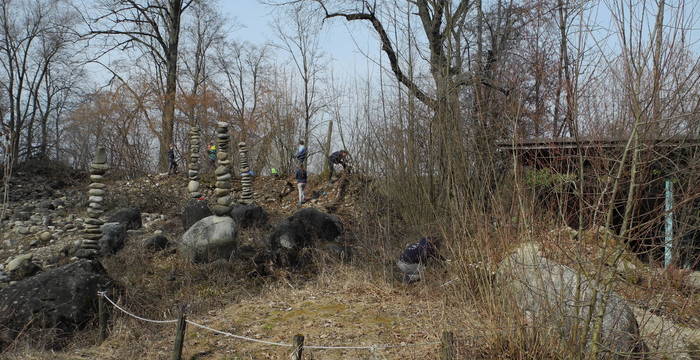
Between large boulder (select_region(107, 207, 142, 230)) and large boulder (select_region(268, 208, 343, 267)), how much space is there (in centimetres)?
376

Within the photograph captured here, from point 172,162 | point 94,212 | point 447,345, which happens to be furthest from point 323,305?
point 172,162

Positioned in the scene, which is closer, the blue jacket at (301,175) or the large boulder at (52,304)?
the large boulder at (52,304)

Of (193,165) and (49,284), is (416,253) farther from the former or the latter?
(193,165)

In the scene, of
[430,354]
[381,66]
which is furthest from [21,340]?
[381,66]

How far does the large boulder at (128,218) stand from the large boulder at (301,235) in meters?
3.76

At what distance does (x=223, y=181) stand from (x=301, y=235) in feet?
6.55

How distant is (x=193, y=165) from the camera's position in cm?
1344

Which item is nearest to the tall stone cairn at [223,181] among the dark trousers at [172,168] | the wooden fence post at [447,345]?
the wooden fence post at [447,345]

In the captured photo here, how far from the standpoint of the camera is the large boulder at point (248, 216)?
1124 cm

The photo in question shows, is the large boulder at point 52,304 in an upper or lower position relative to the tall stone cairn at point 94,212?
lower

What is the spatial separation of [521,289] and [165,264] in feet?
21.4

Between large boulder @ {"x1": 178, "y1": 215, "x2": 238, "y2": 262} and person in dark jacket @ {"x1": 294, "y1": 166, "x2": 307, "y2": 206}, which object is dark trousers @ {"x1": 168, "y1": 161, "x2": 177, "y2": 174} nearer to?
person in dark jacket @ {"x1": 294, "y1": 166, "x2": 307, "y2": 206}

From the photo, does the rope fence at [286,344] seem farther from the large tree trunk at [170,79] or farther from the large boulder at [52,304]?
the large tree trunk at [170,79]

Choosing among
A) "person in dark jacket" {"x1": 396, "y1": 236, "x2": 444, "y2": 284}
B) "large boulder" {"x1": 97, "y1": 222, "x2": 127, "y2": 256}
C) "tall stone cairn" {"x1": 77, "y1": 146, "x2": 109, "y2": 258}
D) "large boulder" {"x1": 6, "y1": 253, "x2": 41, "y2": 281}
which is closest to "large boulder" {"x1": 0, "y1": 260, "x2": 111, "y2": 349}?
"tall stone cairn" {"x1": 77, "y1": 146, "x2": 109, "y2": 258}
